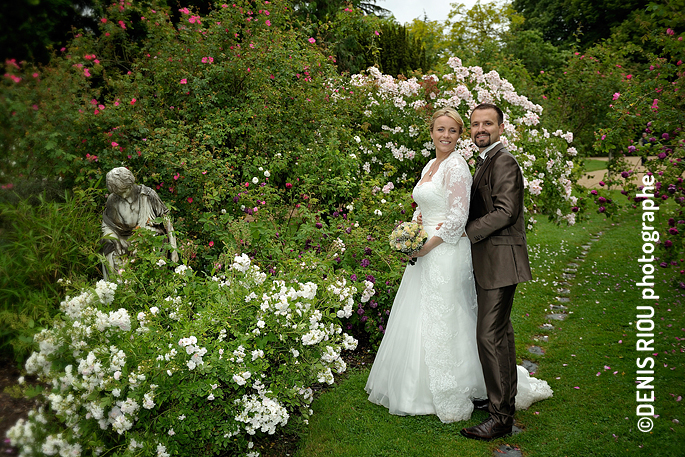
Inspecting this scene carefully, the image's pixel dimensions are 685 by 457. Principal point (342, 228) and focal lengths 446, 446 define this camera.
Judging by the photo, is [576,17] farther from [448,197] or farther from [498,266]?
[498,266]

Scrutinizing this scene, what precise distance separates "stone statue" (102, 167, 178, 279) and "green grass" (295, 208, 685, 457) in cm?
197

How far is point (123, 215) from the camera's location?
3.90m

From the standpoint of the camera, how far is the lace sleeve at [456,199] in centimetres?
333

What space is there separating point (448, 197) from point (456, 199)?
0.09 metres

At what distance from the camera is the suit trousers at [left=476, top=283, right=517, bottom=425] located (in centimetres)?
319

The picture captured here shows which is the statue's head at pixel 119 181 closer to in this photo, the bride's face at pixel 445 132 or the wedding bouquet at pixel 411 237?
the wedding bouquet at pixel 411 237

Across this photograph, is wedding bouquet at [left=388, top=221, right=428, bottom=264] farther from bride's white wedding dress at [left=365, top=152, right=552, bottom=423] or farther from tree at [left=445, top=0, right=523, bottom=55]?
tree at [left=445, top=0, right=523, bottom=55]

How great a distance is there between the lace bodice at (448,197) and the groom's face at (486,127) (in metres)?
0.22

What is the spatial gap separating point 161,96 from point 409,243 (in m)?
4.17

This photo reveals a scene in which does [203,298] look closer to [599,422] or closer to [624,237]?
[599,422]

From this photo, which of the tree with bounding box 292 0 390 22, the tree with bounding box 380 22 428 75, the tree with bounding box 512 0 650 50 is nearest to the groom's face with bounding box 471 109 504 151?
the tree with bounding box 292 0 390 22

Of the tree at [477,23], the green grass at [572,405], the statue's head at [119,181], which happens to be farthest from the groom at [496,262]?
the tree at [477,23]

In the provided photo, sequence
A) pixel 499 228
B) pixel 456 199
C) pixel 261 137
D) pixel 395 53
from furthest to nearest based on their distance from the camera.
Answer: pixel 395 53
pixel 261 137
pixel 456 199
pixel 499 228

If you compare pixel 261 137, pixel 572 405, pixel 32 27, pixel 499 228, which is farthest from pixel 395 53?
pixel 32 27
